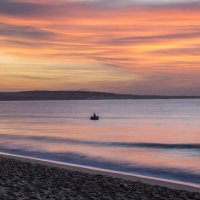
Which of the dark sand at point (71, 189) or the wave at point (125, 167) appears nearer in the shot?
the dark sand at point (71, 189)

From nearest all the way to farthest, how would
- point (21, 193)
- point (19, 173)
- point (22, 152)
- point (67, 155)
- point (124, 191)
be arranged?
point (21, 193), point (124, 191), point (19, 173), point (67, 155), point (22, 152)

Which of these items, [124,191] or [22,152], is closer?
[124,191]

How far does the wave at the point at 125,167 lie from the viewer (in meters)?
24.6

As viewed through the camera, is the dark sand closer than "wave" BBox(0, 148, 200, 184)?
Yes

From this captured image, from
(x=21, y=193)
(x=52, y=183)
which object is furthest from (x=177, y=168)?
(x=21, y=193)

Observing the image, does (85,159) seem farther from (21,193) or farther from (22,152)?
(21,193)

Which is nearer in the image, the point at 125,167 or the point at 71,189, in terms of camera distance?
the point at 71,189

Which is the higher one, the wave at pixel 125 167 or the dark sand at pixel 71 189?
the dark sand at pixel 71 189

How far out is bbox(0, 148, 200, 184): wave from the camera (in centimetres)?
2461

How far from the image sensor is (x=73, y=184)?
47.8 ft

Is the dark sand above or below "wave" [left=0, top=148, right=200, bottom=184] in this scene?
above

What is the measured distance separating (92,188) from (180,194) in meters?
2.98

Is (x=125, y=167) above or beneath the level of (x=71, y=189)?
beneath

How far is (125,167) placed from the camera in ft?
92.8
